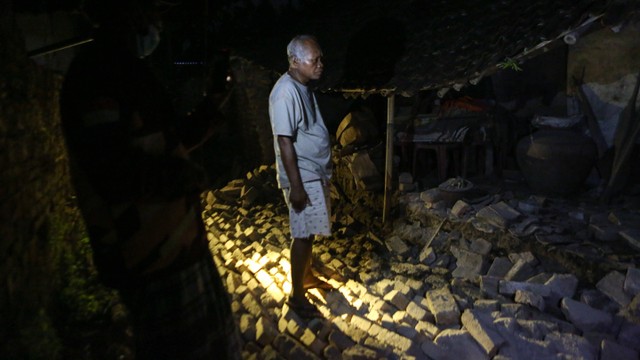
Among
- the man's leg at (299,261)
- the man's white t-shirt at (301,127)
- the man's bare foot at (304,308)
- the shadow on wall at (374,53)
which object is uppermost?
the shadow on wall at (374,53)

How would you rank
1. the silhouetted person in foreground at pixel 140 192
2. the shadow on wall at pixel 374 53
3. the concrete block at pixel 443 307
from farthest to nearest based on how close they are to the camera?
the shadow on wall at pixel 374 53, the concrete block at pixel 443 307, the silhouetted person in foreground at pixel 140 192

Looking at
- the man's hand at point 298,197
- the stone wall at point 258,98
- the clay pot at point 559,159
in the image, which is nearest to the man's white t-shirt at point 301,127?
the man's hand at point 298,197

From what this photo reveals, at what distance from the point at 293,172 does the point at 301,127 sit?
0.36 m

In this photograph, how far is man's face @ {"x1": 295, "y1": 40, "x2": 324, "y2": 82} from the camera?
3248mm

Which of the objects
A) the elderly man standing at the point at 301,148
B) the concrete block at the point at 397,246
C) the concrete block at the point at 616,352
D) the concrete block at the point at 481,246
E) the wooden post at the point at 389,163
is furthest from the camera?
the wooden post at the point at 389,163

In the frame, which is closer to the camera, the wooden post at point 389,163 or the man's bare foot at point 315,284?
the man's bare foot at point 315,284

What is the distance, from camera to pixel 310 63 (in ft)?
10.7

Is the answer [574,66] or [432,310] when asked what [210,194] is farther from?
[574,66]

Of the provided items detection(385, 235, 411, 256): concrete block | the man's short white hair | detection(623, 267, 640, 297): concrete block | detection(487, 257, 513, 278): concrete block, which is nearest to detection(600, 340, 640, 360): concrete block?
detection(623, 267, 640, 297): concrete block

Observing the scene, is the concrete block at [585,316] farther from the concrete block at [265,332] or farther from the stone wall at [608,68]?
the stone wall at [608,68]

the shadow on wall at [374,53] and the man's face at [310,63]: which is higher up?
the shadow on wall at [374,53]

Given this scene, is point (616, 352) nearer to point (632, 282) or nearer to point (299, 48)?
point (632, 282)

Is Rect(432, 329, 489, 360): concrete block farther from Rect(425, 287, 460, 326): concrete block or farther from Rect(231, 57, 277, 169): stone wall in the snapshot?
Rect(231, 57, 277, 169): stone wall

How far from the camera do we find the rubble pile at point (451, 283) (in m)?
3.26
